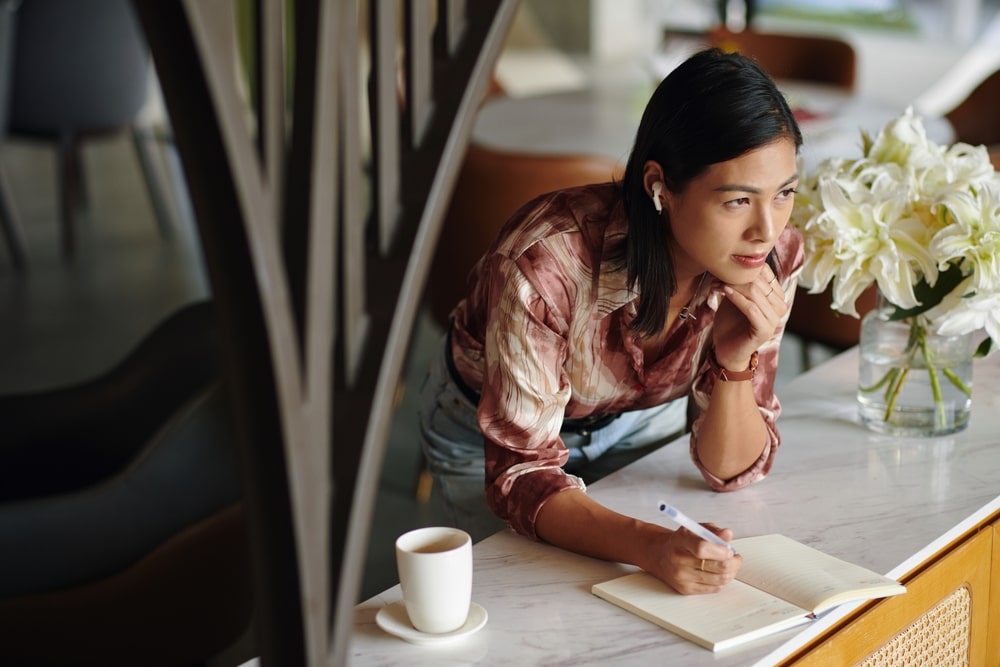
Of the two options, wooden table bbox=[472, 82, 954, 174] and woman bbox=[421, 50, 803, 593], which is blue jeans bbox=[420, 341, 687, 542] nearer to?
woman bbox=[421, 50, 803, 593]

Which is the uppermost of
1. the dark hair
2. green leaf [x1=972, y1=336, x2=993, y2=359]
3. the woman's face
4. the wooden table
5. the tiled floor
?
the dark hair

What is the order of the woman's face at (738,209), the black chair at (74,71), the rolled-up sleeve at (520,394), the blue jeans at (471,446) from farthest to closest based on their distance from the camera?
the black chair at (74,71) < the blue jeans at (471,446) < the rolled-up sleeve at (520,394) < the woman's face at (738,209)

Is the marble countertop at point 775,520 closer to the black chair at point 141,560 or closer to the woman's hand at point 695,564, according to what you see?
the woman's hand at point 695,564

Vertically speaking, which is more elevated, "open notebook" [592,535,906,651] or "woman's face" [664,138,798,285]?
"woman's face" [664,138,798,285]

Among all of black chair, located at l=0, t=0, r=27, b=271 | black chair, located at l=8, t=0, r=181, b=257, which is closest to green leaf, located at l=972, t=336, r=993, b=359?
black chair, located at l=8, t=0, r=181, b=257

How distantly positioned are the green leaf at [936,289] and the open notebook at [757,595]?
18.0 inches

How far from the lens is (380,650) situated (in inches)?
50.9

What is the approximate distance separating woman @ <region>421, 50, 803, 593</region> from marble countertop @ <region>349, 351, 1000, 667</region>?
0.16 ft

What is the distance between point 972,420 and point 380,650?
3.45 ft

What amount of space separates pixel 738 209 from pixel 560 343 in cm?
31

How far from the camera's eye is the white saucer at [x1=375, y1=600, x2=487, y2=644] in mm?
1290

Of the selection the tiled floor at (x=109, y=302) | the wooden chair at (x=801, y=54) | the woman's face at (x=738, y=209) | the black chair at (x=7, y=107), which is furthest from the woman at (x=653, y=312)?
the black chair at (x=7, y=107)

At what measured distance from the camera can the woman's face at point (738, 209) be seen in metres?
1.46

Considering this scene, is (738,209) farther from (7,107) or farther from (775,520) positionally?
(7,107)
